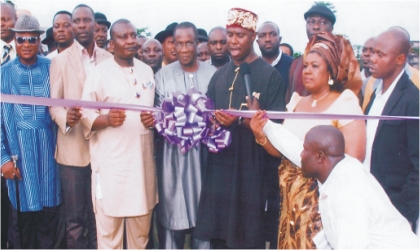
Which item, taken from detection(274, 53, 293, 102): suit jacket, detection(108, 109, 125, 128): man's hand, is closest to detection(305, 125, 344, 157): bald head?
detection(108, 109, 125, 128): man's hand

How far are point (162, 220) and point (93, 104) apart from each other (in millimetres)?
1286

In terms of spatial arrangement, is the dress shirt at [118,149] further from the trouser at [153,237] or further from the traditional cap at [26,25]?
the trouser at [153,237]

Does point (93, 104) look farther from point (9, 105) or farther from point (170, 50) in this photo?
point (170, 50)

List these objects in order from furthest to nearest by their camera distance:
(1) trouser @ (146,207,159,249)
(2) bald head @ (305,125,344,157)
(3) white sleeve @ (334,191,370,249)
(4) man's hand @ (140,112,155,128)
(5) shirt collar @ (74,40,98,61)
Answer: (1) trouser @ (146,207,159,249) < (5) shirt collar @ (74,40,98,61) < (4) man's hand @ (140,112,155,128) < (2) bald head @ (305,125,344,157) < (3) white sleeve @ (334,191,370,249)

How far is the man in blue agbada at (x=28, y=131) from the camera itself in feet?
12.7

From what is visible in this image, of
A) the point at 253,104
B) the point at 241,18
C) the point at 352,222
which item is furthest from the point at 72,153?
the point at 352,222

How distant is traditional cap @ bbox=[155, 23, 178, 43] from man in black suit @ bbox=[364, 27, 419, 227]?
2.55 m

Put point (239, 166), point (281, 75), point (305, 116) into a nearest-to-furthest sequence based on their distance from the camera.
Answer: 1. point (305, 116)
2. point (239, 166)
3. point (281, 75)

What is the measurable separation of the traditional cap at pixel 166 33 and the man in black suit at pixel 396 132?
2551 millimetres

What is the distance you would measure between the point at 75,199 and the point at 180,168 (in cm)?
97

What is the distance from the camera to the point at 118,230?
12.8ft

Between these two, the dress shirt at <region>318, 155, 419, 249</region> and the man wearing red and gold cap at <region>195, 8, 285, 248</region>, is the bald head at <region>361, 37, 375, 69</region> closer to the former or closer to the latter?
the man wearing red and gold cap at <region>195, 8, 285, 248</region>

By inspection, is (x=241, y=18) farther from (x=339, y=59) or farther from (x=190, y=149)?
(x=190, y=149)

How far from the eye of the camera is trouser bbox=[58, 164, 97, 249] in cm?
402
